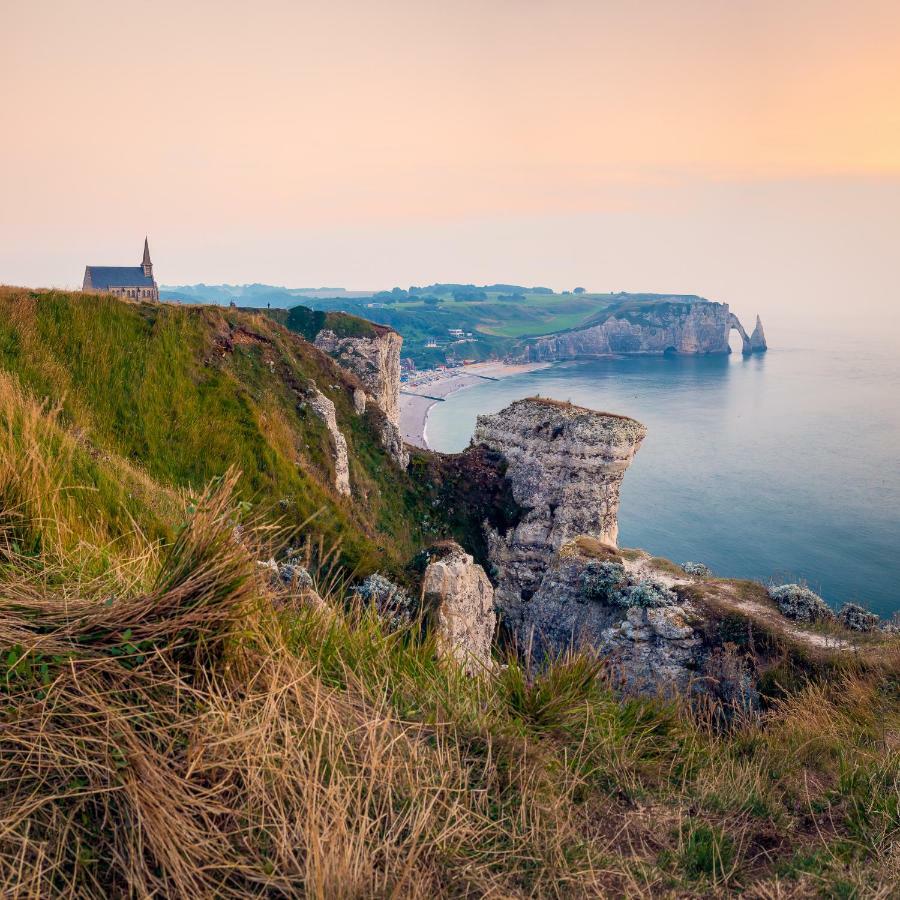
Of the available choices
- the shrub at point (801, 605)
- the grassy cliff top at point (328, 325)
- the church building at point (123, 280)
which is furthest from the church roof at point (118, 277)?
the shrub at point (801, 605)

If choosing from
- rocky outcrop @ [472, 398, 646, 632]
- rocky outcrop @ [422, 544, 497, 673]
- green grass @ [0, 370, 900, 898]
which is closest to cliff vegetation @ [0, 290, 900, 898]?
green grass @ [0, 370, 900, 898]

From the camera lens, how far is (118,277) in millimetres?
79125

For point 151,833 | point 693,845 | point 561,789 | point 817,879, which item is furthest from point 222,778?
point 817,879

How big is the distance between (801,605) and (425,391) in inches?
5987

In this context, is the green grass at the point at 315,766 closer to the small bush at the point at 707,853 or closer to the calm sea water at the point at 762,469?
the small bush at the point at 707,853

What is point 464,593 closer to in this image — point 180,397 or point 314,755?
point 180,397

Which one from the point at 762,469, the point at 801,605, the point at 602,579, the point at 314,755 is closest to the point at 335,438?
the point at 602,579

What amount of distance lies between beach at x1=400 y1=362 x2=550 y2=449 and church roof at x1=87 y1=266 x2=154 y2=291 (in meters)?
55.0

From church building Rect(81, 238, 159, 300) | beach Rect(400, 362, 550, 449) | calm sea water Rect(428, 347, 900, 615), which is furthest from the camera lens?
beach Rect(400, 362, 550, 449)

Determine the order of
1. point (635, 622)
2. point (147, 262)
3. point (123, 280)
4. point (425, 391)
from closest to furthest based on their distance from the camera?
1. point (635, 622)
2. point (123, 280)
3. point (147, 262)
4. point (425, 391)

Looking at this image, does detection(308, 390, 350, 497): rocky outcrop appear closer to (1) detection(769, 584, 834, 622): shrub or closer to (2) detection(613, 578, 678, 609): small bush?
(2) detection(613, 578, 678, 609): small bush

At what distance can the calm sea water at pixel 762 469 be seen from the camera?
215 feet

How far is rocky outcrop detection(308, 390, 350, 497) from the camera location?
2735 centimetres

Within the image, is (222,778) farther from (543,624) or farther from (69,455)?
(543,624)
